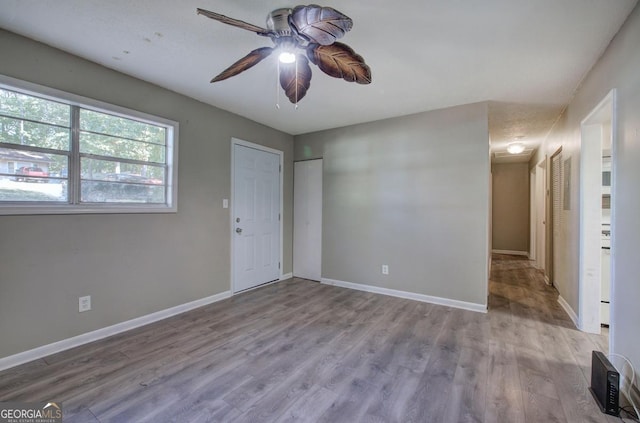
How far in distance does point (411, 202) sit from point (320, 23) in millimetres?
2677

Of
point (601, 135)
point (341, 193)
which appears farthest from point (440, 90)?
point (341, 193)

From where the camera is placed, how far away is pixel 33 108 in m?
2.15

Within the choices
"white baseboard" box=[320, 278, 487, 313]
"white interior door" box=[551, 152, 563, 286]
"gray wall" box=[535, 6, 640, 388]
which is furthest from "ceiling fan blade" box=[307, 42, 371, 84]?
"white interior door" box=[551, 152, 563, 286]

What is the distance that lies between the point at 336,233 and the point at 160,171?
2478mm

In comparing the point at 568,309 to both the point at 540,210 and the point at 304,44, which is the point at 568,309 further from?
the point at 304,44

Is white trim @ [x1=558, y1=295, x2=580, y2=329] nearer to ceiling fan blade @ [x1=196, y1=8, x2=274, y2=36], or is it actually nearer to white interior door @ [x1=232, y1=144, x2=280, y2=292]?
white interior door @ [x1=232, y1=144, x2=280, y2=292]

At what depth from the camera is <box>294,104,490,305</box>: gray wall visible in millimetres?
3242

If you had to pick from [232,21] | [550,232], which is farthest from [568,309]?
[232,21]

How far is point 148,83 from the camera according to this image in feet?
9.21

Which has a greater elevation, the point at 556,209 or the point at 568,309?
the point at 556,209

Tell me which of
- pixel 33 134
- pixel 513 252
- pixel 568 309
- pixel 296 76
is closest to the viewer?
pixel 296 76

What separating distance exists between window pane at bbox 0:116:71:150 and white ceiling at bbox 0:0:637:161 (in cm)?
64

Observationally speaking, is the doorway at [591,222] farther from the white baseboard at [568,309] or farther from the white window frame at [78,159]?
the white window frame at [78,159]

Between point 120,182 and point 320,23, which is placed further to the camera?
point 120,182
